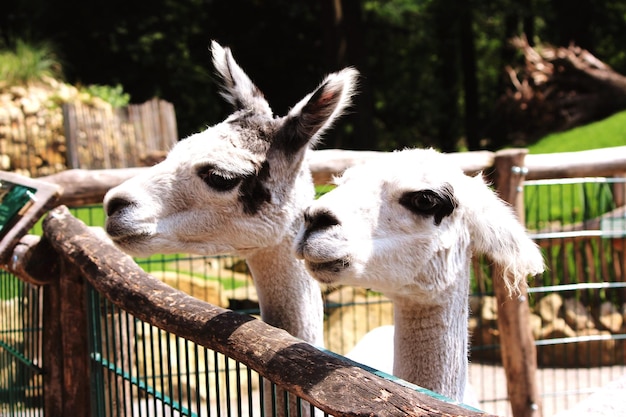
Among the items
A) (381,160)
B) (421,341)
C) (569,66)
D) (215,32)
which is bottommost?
(421,341)

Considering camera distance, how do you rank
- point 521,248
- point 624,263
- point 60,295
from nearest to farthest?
point 521,248 → point 60,295 → point 624,263

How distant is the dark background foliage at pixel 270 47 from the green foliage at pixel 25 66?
178cm

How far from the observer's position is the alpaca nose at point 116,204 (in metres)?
2.98

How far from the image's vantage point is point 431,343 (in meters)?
2.82

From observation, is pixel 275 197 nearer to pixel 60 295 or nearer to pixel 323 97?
pixel 323 97

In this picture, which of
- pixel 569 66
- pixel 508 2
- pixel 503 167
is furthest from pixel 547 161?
pixel 508 2

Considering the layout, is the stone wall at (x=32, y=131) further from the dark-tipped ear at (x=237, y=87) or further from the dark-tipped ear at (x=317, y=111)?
the dark-tipped ear at (x=317, y=111)

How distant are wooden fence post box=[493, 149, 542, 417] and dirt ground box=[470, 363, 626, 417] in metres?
0.97

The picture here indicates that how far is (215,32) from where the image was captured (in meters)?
21.2

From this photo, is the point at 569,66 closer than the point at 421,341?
No

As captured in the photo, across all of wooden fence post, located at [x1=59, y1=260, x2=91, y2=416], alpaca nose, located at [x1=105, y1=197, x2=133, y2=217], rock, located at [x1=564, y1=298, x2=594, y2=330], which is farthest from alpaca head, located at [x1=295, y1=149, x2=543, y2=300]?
rock, located at [x1=564, y1=298, x2=594, y2=330]

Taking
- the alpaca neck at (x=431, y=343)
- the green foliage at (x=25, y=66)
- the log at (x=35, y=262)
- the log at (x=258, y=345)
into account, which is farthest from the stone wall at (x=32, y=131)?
the alpaca neck at (x=431, y=343)

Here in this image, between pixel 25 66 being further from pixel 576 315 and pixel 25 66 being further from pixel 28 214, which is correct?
pixel 28 214

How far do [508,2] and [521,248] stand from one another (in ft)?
61.9
